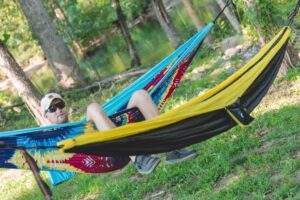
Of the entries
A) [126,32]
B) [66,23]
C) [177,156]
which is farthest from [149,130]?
[66,23]

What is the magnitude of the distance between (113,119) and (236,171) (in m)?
0.94

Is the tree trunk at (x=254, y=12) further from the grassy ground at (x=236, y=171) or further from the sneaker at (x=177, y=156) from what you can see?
the sneaker at (x=177, y=156)

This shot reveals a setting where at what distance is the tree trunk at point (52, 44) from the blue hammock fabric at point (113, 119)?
205 inches

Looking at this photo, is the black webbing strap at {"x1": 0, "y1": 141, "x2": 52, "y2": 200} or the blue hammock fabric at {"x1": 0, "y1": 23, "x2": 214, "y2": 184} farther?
the blue hammock fabric at {"x1": 0, "y1": 23, "x2": 214, "y2": 184}

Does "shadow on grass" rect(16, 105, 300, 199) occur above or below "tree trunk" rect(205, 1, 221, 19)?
below

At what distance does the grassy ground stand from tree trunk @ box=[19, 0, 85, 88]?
14.0 feet

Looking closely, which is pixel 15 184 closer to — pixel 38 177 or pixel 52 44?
pixel 38 177

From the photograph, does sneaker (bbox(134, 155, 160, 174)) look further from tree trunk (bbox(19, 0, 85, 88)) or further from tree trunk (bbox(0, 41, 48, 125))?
tree trunk (bbox(19, 0, 85, 88))

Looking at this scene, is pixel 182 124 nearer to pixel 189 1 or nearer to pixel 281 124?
pixel 281 124

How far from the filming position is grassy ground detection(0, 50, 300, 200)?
314 centimetres

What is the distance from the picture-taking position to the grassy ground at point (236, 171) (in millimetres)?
3145

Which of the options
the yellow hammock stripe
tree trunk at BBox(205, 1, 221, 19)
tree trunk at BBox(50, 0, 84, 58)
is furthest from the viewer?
tree trunk at BBox(50, 0, 84, 58)

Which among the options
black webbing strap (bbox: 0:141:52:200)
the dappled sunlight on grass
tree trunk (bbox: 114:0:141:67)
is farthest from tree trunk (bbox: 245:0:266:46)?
tree trunk (bbox: 114:0:141:67)

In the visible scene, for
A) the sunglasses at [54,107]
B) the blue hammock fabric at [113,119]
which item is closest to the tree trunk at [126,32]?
the blue hammock fabric at [113,119]
